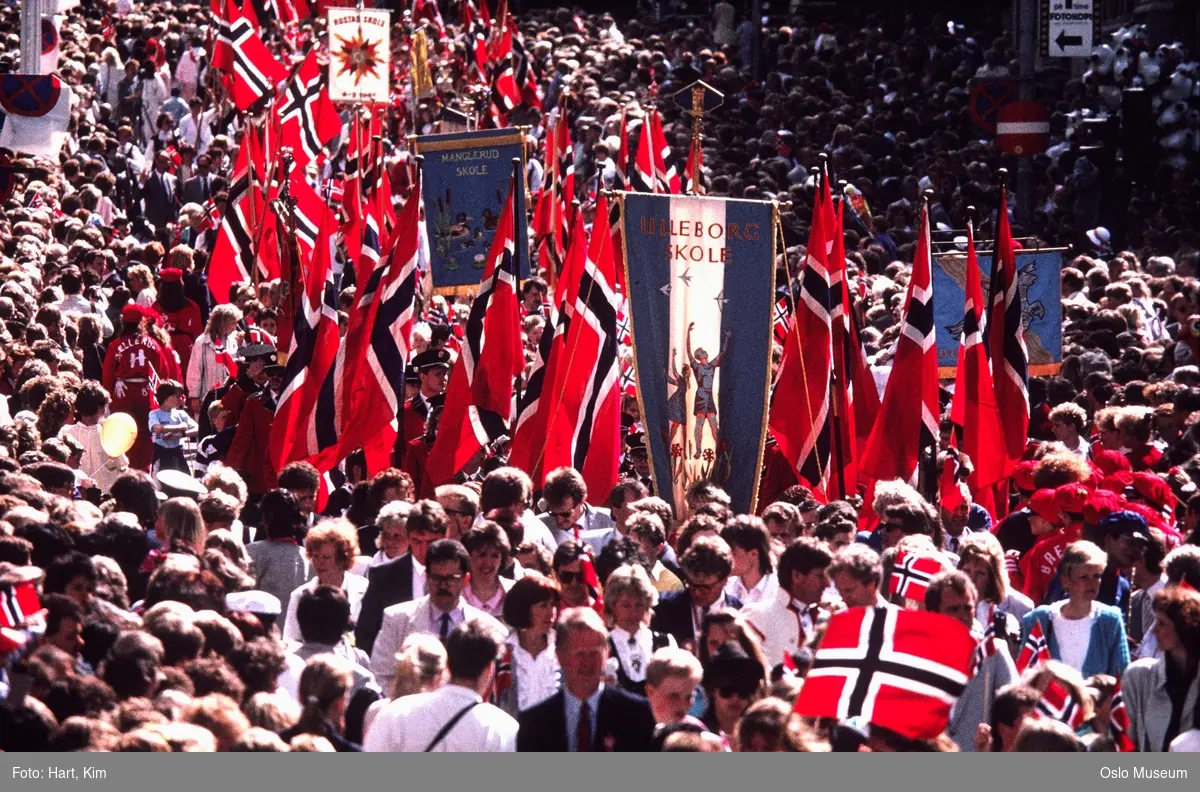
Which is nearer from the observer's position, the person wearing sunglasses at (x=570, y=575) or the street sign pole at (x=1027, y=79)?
the person wearing sunglasses at (x=570, y=575)

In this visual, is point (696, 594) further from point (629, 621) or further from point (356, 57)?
point (356, 57)

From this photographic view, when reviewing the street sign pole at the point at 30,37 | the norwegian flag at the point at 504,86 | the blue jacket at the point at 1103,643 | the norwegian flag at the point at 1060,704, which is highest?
the street sign pole at the point at 30,37

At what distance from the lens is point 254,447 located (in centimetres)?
1208

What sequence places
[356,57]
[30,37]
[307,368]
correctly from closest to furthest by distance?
[307,368] < [30,37] < [356,57]

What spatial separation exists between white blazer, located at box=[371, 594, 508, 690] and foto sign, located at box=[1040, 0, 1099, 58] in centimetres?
1576

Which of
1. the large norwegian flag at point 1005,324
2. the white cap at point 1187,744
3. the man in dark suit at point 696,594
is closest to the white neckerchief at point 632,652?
the man in dark suit at point 696,594

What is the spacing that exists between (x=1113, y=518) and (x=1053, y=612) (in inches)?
28.6

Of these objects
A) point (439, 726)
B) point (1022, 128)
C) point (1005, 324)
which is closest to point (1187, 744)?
point (439, 726)

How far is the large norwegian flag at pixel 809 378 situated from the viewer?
1095 centimetres

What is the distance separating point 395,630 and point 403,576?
66 centimetres

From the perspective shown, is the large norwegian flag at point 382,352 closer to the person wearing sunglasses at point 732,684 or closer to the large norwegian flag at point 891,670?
the person wearing sunglasses at point 732,684

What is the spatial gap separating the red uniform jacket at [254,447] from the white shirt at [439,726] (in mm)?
5681

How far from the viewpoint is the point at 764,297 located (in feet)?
35.3

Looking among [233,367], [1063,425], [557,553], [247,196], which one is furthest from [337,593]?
[247,196]
